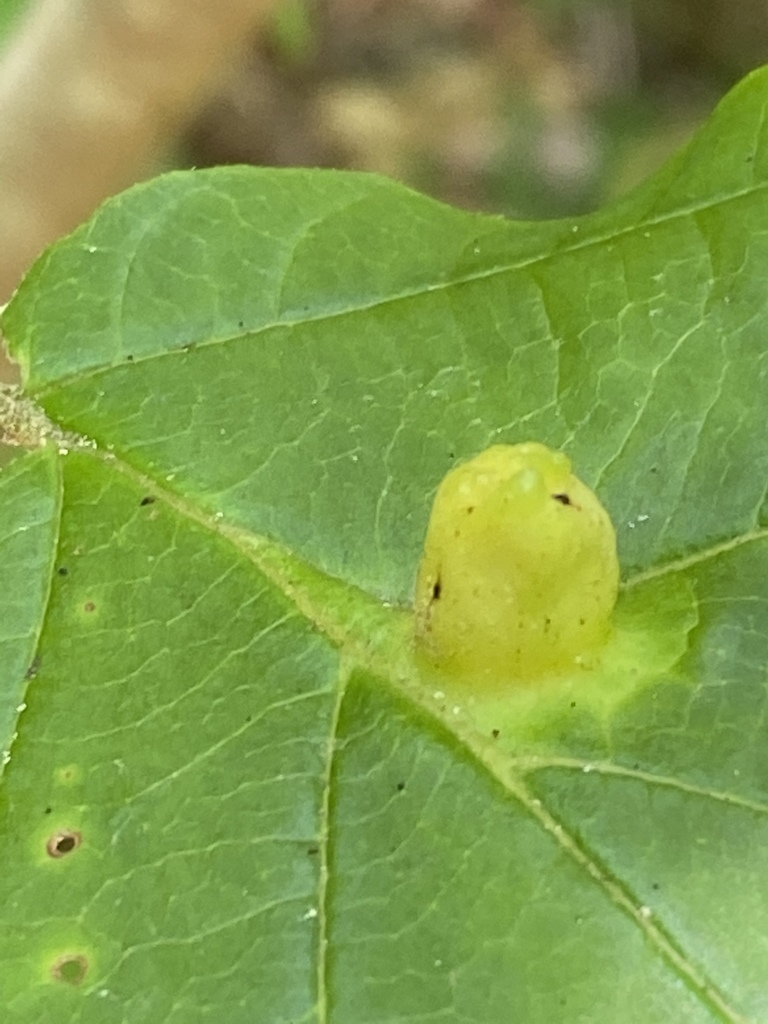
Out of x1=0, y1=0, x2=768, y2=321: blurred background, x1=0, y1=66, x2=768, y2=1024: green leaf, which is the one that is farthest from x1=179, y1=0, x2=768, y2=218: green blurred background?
x1=0, y1=66, x2=768, y2=1024: green leaf

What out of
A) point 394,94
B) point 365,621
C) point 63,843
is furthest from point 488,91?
point 63,843

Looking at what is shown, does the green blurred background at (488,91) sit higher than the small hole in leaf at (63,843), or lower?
lower

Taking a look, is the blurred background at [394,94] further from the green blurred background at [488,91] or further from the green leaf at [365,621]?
the green leaf at [365,621]

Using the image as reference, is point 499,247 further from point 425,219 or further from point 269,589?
point 269,589

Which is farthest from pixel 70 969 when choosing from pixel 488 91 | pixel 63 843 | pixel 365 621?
pixel 488 91

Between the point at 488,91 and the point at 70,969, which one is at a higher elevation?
the point at 70,969

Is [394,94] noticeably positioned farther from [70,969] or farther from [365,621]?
[70,969]

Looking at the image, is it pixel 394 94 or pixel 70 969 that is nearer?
pixel 70 969

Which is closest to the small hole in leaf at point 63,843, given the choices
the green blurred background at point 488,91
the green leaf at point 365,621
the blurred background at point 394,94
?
the green leaf at point 365,621
